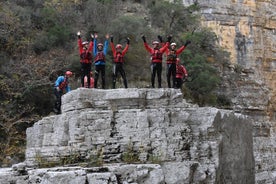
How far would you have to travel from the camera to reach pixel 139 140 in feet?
28.8

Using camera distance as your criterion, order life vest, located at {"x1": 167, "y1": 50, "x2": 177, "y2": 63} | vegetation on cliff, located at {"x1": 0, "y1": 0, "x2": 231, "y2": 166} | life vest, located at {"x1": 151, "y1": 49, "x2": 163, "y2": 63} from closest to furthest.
Answer: 1. life vest, located at {"x1": 151, "y1": 49, "x2": 163, "y2": 63}
2. life vest, located at {"x1": 167, "y1": 50, "x2": 177, "y2": 63}
3. vegetation on cliff, located at {"x1": 0, "y1": 0, "x2": 231, "y2": 166}

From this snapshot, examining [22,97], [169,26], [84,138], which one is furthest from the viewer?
[169,26]

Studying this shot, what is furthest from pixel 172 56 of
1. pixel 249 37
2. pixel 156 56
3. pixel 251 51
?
pixel 249 37

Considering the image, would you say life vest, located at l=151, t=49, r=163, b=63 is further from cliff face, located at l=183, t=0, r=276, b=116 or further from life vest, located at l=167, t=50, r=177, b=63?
cliff face, located at l=183, t=0, r=276, b=116

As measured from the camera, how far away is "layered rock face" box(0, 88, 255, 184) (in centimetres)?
817

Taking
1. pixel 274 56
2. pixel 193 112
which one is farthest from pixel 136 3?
pixel 193 112

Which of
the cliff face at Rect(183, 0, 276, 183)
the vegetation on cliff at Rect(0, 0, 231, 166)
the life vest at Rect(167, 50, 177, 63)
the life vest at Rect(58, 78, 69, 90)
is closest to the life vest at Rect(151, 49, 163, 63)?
the life vest at Rect(167, 50, 177, 63)

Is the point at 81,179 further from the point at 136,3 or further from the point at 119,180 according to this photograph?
the point at 136,3

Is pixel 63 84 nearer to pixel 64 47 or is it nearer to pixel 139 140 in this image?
pixel 139 140

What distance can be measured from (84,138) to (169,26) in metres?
16.5

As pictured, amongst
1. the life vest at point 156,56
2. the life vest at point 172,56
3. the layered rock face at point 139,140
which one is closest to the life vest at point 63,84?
the layered rock face at point 139,140

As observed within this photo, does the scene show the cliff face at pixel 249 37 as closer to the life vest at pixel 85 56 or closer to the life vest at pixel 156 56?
the life vest at pixel 156 56

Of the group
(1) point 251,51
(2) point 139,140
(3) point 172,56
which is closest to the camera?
(2) point 139,140

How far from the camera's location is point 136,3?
26.8 metres
